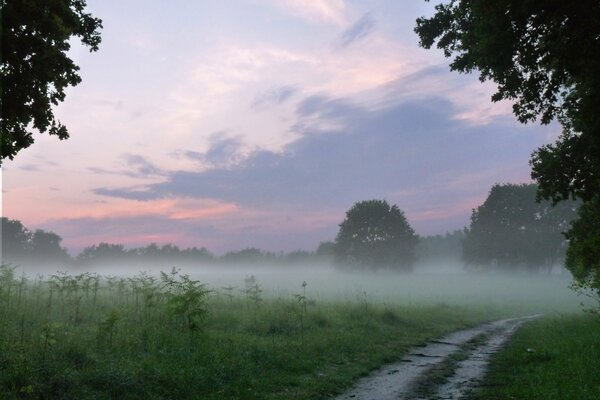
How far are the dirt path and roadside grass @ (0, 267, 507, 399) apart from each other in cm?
62

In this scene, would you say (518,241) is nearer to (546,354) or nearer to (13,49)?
(546,354)

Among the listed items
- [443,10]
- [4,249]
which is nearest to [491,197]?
[443,10]

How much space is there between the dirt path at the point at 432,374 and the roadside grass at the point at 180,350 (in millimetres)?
621

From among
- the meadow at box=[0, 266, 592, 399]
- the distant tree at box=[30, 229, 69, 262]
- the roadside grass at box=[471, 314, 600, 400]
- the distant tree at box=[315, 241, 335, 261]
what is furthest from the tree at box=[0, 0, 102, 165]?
the distant tree at box=[315, 241, 335, 261]

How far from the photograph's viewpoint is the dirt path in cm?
1031

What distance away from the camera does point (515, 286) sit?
6869 cm

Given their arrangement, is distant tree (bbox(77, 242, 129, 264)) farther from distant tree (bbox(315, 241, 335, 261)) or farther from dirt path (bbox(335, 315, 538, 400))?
dirt path (bbox(335, 315, 538, 400))

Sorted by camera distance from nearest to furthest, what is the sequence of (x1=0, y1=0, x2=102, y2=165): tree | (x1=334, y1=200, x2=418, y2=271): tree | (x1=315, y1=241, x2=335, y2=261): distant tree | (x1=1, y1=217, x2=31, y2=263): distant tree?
(x1=0, y1=0, x2=102, y2=165): tree, (x1=334, y1=200, x2=418, y2=271): tree, (x1=1, y1=217, x2=31, y2=263): distant tree, (x1=315, y1=241, x2=335, y2=261): distant tree

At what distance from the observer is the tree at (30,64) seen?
28.7 ft

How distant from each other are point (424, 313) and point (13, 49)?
26676mm

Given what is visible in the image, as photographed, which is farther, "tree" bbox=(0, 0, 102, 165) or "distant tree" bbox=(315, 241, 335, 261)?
"distant tree" bbox=(315, 241, 335, 261)

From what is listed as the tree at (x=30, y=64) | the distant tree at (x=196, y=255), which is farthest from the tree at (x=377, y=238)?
the distant tree at (x=196, y=255)

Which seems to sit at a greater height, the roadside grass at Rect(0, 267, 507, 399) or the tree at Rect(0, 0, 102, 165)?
the tree at Rect(0, 0, 102, 165)

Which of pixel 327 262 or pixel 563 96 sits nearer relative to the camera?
pixel 563 96
